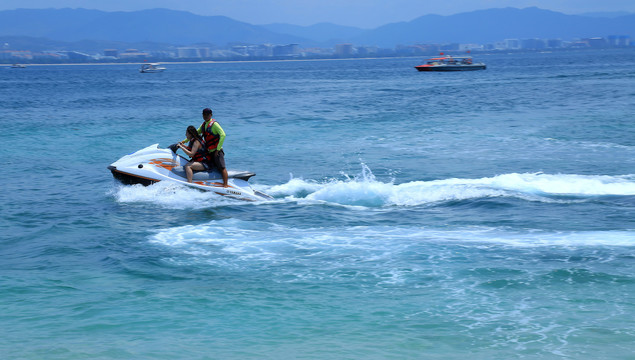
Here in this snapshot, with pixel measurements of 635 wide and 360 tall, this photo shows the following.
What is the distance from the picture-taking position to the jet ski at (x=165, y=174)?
13242 mm

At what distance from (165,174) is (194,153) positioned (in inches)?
29.3

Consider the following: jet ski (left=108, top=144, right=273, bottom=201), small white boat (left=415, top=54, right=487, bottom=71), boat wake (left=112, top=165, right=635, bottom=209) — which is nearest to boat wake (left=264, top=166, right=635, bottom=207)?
boat wake (left=112, top=165, right=635, bottom=209)

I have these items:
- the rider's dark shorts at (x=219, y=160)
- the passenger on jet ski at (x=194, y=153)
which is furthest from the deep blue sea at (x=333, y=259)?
the rider's dark shorts at (x=219, y=160)

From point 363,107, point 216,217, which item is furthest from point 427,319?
point 363,107

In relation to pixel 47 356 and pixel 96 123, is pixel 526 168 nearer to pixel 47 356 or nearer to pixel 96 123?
pixel 47 356

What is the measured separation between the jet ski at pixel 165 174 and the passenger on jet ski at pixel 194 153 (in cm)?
12

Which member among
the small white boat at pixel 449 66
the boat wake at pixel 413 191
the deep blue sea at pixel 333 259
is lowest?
the deep blue sea at pixel 333 259

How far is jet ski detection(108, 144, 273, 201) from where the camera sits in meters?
13.2

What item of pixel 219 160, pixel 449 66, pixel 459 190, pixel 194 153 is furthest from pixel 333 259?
pixel 449 66

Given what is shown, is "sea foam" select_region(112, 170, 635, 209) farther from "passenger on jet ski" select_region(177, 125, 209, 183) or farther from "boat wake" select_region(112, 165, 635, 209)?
"passenger on jet ski" select_region(177, 125, 209, 183)

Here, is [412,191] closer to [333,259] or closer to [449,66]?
[333,259]

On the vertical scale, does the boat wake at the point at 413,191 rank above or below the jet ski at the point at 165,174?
below

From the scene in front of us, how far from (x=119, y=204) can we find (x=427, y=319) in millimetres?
8255

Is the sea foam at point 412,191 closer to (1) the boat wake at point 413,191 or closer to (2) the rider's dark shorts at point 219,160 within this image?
(1) the boat wake at point 413,191
